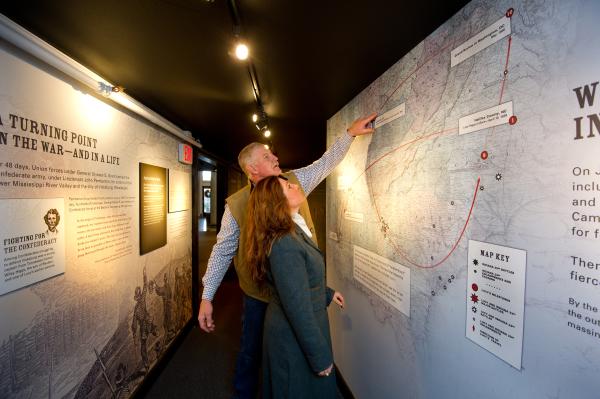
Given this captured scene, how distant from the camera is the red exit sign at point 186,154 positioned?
9.68ft

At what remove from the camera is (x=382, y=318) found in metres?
1.61

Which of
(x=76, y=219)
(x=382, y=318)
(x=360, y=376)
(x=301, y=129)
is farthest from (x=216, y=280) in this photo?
(x=301, y=129)

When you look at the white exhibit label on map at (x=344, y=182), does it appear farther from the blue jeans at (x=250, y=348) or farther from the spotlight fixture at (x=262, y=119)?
the blue jeans at (x=250, y=348)

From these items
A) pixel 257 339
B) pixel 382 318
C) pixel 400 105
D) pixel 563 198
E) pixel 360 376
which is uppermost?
pixel 400 105

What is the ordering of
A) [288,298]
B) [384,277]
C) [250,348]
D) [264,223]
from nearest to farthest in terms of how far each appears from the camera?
[288,298] < [264,223] < [384,277] < [250,348]

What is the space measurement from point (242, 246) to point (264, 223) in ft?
1.76

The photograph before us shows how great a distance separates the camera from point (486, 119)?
0.93 metres

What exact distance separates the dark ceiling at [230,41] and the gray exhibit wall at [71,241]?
243 millimetres

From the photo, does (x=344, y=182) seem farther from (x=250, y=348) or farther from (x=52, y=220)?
(x=52, y=220)

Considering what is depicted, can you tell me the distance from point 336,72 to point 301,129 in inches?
65.5

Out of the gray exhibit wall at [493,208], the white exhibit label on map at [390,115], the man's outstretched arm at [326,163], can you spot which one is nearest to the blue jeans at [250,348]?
the gray exhibit wall at [493,208]

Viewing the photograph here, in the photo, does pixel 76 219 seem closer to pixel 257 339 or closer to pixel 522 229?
pixel 257 339

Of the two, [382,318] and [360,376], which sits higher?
[382,318]

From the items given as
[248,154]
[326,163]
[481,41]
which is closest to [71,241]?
[248,154]
